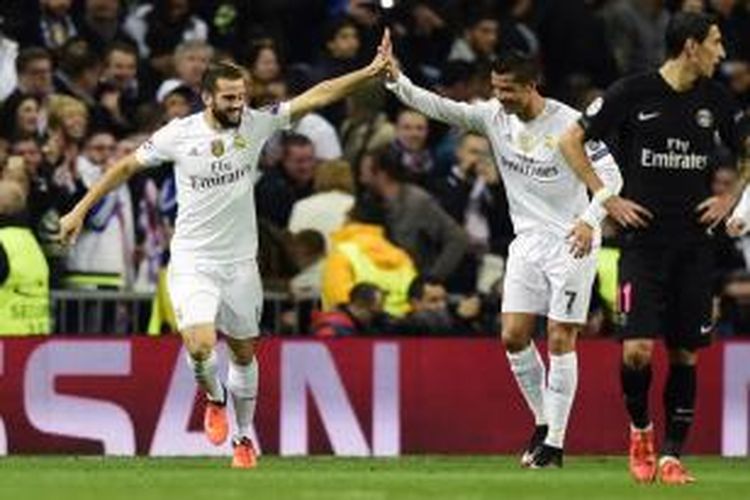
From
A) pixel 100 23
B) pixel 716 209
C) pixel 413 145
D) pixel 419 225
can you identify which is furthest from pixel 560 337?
pixel 100 23

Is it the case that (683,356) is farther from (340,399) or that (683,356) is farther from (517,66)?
(340,399)

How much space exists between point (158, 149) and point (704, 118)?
10.8ft

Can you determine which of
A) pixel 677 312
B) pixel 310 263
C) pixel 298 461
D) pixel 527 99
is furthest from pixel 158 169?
pixel 677 312

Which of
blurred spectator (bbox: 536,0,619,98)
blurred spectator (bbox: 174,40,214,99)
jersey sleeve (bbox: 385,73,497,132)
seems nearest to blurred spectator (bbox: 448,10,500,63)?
blurred spectator (bbox: 536,0,619,98)

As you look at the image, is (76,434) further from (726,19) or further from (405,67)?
(726,19)

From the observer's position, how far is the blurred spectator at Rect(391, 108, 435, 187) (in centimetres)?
2314

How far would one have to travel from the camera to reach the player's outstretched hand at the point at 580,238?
1694 centimetres

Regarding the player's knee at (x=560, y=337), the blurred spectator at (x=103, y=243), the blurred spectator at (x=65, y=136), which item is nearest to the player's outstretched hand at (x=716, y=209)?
the player's knee at (x=560, y=337)

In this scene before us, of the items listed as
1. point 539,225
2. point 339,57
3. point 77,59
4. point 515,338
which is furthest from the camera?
point 339,57

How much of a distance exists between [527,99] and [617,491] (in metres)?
2.85

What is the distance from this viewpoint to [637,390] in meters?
16.9

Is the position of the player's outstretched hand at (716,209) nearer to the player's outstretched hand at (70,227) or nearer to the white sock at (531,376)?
the white sock at (531,376)

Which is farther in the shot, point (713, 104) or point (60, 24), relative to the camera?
point (60, 24)

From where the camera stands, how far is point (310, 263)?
2175 centimetres
